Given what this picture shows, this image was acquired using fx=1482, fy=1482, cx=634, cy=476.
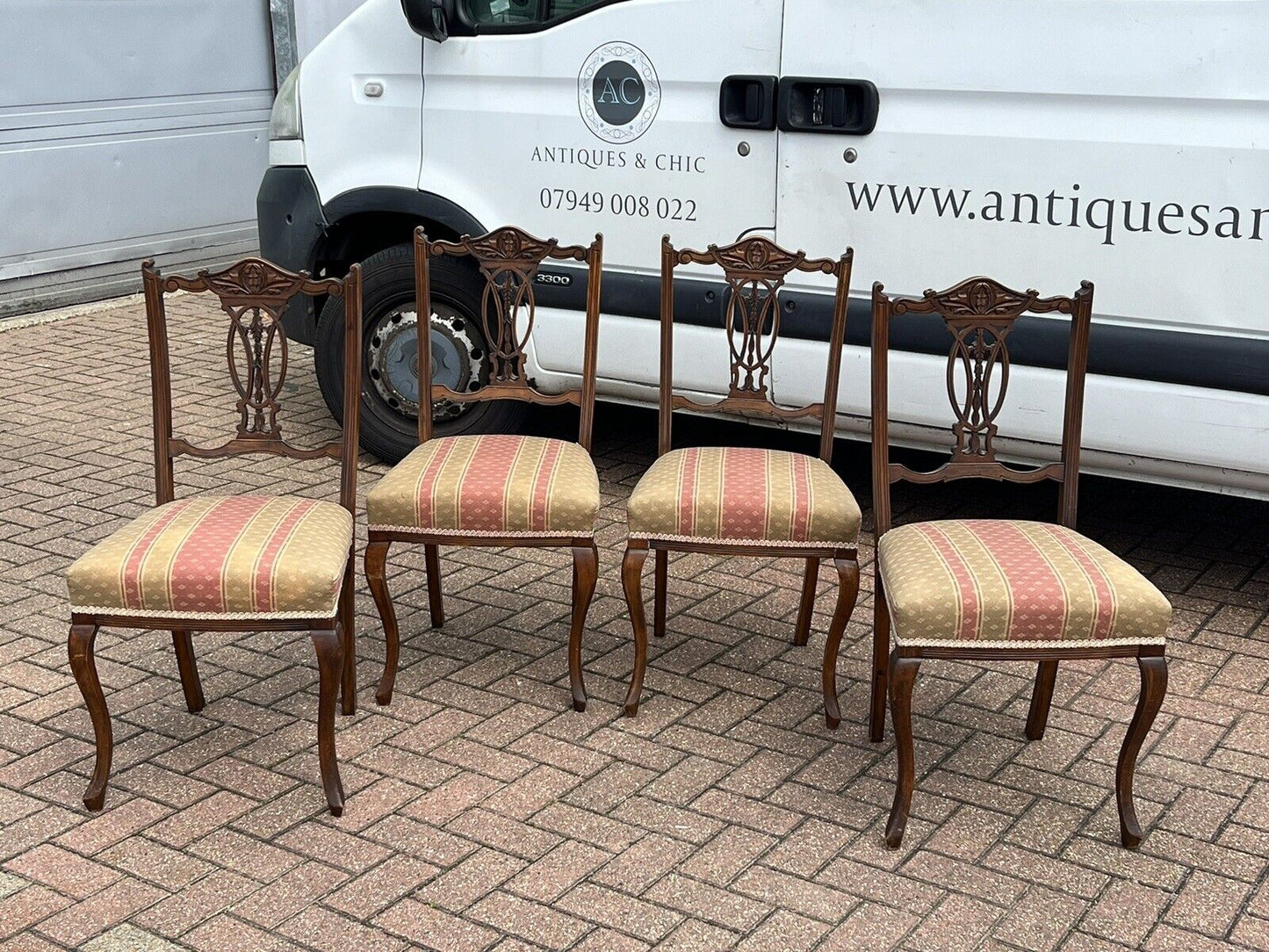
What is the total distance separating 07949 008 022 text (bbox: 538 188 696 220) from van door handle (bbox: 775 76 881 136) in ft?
1.37

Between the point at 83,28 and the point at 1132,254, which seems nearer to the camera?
the point at 1132,254

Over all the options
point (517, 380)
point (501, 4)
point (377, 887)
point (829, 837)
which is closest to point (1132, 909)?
point (829, 837)

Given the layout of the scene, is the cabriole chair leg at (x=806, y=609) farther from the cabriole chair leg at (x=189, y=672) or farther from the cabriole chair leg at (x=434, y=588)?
the cabriole chair leg at (x=189, y=672)

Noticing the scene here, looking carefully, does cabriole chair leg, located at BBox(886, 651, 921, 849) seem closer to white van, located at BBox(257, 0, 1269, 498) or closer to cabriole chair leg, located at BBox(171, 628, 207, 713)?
white van, located at BBox(257, 0, 1269, 498)

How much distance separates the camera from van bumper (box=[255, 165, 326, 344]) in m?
5.30

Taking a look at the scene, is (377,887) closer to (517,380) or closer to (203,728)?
(203,728)

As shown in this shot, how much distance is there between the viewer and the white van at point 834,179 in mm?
3895

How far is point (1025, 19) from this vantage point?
3980 millimetres

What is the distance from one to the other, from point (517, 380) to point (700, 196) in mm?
950

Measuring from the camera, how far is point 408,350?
17.2 feet

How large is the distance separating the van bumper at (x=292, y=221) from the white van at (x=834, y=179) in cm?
1

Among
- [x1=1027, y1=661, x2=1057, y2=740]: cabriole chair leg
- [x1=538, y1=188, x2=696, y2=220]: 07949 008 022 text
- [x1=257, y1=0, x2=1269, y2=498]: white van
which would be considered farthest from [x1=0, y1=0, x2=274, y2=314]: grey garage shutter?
[x1=1027, y1=661, x2=1057, y2=740]: cabriole chair leg

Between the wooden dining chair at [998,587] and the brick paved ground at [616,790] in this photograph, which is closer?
the brick paved ground at [616,790]

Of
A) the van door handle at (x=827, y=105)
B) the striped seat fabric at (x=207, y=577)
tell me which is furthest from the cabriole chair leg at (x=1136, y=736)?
the van door handle at (x=827, y=105)
